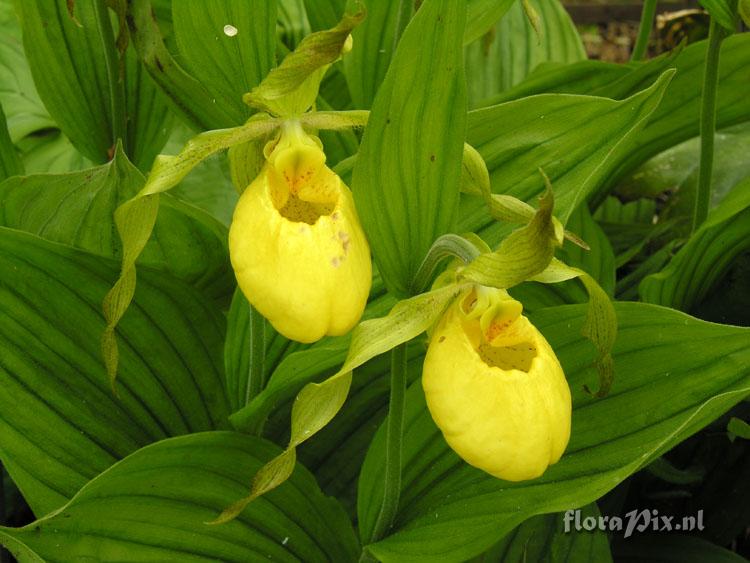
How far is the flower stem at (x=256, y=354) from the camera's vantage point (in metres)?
1.04

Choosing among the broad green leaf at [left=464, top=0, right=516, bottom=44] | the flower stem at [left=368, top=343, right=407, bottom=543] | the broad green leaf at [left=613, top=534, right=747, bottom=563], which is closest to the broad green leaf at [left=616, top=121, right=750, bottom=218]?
the broad green leaf at [left=464, top=0, right=516, bottom=44]

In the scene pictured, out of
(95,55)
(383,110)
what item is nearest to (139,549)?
(383,110)

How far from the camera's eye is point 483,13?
4.36 ft

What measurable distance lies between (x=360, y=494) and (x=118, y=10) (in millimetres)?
595

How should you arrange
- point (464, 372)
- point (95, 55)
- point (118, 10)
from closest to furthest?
point (464, 372) < point (118, 10) < point (95, 55)

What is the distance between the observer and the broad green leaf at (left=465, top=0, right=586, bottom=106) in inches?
72.4

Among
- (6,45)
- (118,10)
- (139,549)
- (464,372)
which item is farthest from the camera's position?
(6,45)

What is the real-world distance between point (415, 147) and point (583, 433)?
36cm

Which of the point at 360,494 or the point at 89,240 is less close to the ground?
the point at 89,240

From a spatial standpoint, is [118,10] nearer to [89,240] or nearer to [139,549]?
[89,240]

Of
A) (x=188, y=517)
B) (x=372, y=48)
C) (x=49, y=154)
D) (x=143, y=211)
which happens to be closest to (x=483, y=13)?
(x=372, y=48)

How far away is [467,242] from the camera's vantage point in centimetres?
82

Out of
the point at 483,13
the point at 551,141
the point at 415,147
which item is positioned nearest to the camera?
Answer: the point at 415,147

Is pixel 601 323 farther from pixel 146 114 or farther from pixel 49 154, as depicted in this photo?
pixel 49 154
